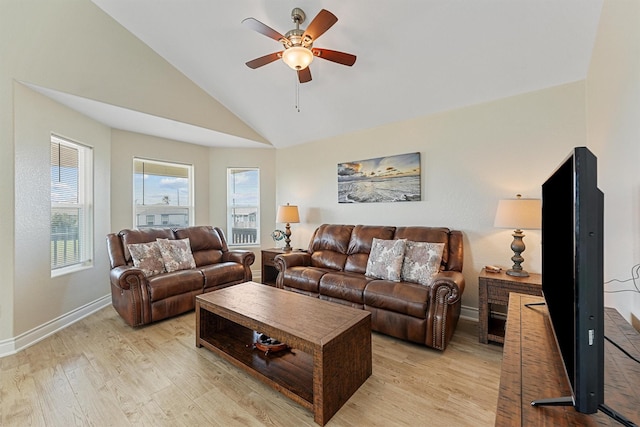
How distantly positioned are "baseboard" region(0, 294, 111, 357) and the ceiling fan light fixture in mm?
3455

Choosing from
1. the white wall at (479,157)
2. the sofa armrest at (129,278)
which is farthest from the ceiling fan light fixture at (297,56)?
the sofa armrest at (129,278)

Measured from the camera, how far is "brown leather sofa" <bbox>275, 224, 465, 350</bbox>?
233 centimetres

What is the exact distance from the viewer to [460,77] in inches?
108

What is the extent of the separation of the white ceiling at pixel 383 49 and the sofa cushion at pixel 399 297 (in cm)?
213

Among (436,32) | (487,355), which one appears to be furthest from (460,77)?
(487,355)

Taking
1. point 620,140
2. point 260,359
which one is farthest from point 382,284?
point 620,140

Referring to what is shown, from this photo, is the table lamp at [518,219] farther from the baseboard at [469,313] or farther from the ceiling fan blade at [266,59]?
the ceiling fan blade at [266,59]

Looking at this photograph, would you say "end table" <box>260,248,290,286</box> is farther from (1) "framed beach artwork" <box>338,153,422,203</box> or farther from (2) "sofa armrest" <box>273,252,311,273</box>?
(1) "framed beach artwork" <box>338,153,422,203</box>

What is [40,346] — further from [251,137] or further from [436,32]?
[436,32]

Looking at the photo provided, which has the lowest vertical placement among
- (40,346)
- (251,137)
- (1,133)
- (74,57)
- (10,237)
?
(40,346)

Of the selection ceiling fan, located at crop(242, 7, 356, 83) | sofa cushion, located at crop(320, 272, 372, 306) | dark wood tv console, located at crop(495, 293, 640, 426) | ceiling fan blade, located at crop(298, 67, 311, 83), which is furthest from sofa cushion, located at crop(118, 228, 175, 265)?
dark wood tv console, located at crop(495, 293, 640, 426)

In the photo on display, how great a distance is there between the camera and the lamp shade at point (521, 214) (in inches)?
95.0

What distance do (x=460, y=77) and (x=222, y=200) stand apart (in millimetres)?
4045

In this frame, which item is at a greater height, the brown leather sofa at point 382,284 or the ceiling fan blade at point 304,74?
the ceiling fan blade at point 304,74
